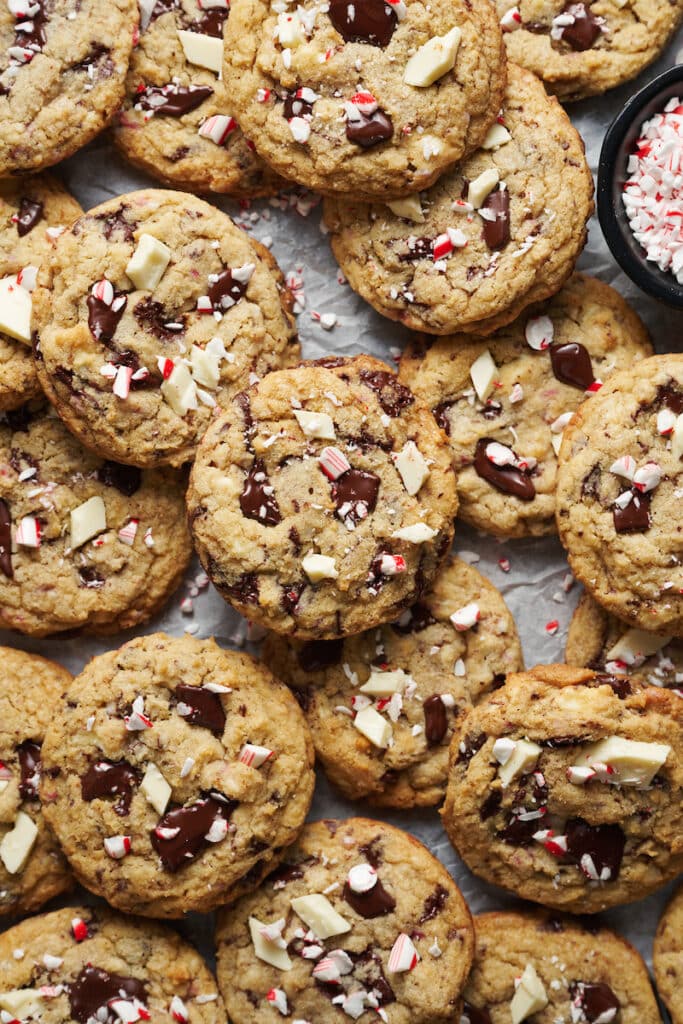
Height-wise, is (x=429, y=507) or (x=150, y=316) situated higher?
(x=150, y=316)

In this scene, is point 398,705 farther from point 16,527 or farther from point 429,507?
point 16,527

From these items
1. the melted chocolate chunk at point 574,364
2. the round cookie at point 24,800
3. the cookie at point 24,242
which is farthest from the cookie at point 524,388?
the round cookie at point 24,800

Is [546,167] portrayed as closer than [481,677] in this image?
Yes

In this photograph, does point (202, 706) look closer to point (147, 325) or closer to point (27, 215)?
point (147, 325)

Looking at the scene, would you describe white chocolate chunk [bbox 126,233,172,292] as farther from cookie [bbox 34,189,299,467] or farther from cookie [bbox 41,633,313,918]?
cookie [bbox 41,633,313,918]

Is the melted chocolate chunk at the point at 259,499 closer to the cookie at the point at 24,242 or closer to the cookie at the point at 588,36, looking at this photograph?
the cookie at the point at 24,242

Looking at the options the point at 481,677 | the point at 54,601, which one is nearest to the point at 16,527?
the point at 54,601

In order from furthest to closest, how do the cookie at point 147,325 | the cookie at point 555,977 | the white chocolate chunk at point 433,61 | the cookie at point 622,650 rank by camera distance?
the cookie at point 622,650 < the cookie at point 555,977 < the cookie at point 147,325 < the white chocolate chunk at point 433,61
